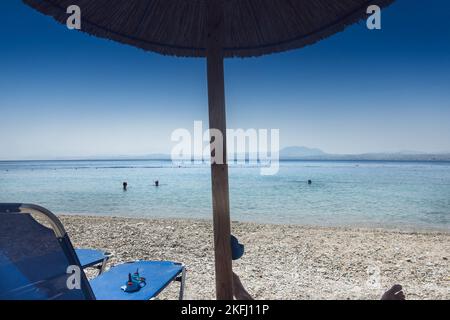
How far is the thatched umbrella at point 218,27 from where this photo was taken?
1960mm

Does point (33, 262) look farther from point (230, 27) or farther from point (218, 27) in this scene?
point (230, 27)

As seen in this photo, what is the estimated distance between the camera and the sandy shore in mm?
4738

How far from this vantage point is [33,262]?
157cm

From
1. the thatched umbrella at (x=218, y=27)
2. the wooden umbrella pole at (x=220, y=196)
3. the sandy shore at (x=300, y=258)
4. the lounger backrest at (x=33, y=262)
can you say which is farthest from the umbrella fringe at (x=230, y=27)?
the sandy shore at (x=300, y=258)

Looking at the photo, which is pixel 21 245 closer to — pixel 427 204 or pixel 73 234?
pixel 73 234

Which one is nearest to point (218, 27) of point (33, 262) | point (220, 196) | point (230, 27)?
point (230, 27)

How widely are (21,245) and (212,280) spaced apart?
13.2ft

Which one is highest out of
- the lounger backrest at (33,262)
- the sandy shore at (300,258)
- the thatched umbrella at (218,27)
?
the thatched umbrella at (218,27)

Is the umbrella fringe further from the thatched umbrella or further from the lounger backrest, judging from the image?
the lounger backrest

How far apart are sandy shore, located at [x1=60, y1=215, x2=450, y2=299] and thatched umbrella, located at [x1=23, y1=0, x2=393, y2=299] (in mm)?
3068

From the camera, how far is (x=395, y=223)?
1360 cm

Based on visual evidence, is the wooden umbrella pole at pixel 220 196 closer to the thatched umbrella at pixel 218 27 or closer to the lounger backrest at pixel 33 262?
the thatched umbrella at pixel 218 27

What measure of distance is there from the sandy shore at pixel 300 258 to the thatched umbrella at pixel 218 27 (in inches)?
121
